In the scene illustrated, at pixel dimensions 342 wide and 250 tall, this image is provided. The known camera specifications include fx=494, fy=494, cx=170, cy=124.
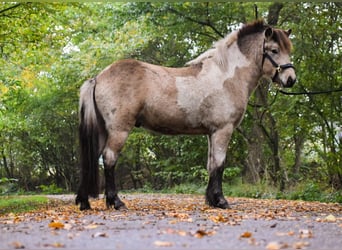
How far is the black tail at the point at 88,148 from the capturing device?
7.52 meters

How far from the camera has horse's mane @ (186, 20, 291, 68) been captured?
841 cm

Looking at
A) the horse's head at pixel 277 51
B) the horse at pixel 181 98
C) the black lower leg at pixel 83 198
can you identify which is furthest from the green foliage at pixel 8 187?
the horse's head at pixel 277 51

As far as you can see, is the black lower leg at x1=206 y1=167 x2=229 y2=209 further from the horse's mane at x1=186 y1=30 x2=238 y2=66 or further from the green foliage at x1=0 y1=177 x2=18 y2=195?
the green foliage at x1=0 y1=177 x2=18 y2=195

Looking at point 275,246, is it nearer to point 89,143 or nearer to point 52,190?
point 89,143

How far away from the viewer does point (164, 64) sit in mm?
17516

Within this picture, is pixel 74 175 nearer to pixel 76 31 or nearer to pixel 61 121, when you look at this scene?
pixel 61 121

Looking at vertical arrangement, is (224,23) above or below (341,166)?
above

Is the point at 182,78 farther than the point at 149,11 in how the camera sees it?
No

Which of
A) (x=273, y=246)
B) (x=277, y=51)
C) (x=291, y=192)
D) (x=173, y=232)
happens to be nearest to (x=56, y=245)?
(x=173, y=232)

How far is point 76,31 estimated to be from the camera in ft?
72.7

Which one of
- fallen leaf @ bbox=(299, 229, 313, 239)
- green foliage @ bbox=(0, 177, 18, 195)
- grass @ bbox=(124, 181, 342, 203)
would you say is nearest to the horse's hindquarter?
fallen leaf @ bbox=(299, 229, 313, 239)

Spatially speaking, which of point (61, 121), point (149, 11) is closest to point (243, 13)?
point (149, 11)

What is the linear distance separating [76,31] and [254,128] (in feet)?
34.4

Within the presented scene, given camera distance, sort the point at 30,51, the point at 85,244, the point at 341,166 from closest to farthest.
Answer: the point at 85,244
the point at 341,166
the point at 30,51
